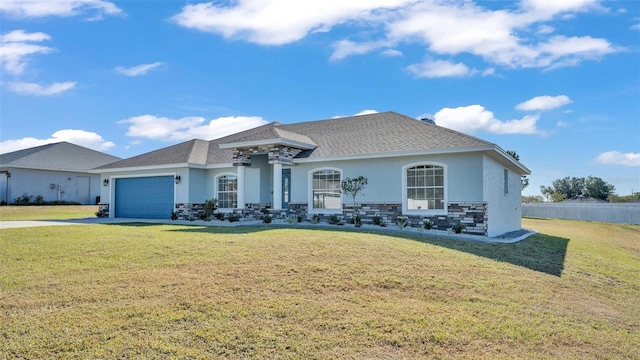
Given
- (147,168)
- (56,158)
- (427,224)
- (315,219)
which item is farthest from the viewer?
(56,158)

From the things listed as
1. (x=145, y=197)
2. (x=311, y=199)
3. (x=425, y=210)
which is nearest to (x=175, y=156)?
(x=145, y=197)

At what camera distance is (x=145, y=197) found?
21.9m

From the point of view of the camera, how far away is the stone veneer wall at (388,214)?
14148 millimetres

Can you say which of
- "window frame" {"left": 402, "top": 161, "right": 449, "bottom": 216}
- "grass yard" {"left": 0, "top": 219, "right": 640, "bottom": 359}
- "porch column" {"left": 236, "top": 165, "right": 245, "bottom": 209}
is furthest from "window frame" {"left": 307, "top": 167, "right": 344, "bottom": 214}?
"grass yard" {"left": 0, "top": 219, "right": 640, "bottom": 359}

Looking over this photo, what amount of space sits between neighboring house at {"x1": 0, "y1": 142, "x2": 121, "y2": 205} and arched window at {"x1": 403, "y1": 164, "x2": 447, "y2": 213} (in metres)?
23.7

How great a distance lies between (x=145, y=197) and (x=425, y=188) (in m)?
14.6

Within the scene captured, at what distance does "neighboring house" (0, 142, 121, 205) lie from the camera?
95.3 ft

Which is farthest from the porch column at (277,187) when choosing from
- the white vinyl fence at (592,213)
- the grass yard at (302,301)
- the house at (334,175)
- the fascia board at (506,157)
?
the white vinyl fence at (592,213)

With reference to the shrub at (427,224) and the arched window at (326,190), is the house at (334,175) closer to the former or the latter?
the arched window at (326,190)

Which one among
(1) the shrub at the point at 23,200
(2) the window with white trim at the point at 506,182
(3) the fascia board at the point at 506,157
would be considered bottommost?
(1) the shrub at the point at 23,200

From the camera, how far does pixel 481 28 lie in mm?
13125

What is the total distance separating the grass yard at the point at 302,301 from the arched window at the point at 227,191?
31.4 ft

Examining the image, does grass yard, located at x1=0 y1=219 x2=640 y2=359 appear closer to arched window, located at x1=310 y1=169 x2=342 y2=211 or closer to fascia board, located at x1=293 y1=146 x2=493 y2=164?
fascia board, located at x1=293 y1=146 x2=493 y2=164

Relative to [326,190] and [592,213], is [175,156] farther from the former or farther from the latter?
[592,213]
